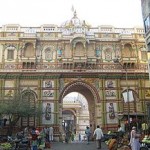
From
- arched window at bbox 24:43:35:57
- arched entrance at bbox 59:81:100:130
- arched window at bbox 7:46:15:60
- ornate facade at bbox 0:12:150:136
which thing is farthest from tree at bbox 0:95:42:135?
arched window at bbox 24:43:35:57

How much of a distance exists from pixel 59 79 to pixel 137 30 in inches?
477

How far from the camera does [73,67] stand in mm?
35438

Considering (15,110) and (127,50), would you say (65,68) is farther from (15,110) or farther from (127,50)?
(15,110)

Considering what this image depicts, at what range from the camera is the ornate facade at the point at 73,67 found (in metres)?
34.6

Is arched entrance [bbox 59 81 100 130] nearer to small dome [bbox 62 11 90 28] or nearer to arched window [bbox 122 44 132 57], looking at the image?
arched window [bbox 122 44 132 57]

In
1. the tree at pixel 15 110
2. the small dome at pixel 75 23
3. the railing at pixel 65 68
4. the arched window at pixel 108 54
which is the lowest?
the tree at pixel 15 110

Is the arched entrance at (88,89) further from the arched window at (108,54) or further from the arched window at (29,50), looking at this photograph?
the arched window at (29,50)

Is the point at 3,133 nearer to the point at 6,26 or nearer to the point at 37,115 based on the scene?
the point at 37,115

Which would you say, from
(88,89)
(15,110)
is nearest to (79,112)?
(88,89)

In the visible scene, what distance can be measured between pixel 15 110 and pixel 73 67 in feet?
31.7

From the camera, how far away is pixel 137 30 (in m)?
37.6

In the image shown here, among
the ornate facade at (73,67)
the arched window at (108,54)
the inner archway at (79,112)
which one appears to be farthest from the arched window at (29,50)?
the inner archway at (79,112)

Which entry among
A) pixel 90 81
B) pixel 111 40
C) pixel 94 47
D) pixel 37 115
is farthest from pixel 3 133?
pixel 111 40

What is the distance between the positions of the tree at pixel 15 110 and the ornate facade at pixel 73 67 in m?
2.52
